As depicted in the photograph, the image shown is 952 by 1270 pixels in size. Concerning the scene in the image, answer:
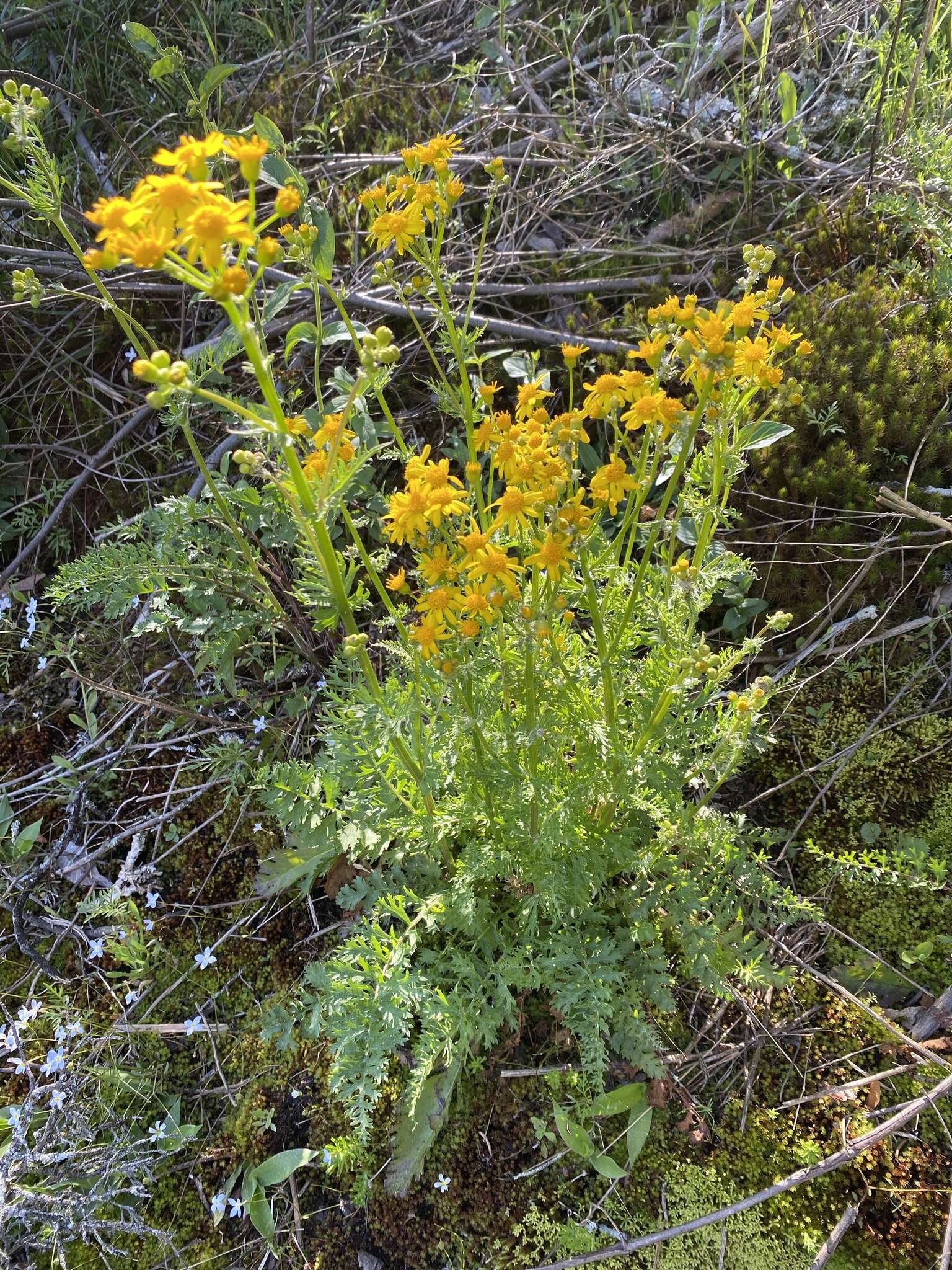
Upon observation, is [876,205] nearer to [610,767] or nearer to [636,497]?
[636,497]

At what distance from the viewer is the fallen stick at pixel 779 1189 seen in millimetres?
1768

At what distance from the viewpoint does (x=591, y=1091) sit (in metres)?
2.01

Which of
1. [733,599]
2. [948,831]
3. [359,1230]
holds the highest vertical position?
[733,599]

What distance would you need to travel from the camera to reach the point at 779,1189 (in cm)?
179

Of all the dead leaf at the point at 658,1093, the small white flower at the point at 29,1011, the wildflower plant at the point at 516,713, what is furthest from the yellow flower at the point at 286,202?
the small white flower at the point at 29,1011

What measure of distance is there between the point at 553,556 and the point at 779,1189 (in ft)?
4.96

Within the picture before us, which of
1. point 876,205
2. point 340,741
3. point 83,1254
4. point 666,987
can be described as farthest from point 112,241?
point 876,205

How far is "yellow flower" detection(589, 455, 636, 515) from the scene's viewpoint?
160 cm

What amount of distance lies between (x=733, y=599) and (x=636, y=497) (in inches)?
44.5

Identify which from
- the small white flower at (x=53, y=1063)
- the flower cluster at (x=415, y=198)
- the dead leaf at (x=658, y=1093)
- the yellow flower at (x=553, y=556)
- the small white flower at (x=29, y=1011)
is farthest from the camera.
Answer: the small white flower at (x=29, y=1011)

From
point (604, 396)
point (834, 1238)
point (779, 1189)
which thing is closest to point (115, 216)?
point (604, 396)

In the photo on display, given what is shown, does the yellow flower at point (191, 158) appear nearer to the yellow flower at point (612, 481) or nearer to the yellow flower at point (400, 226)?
the yellow flower at point (400, 226)

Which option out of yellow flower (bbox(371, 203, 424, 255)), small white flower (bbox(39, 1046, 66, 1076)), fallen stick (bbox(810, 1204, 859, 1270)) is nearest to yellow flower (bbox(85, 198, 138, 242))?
yellow flower (bbox(371, 203, 424, 255))

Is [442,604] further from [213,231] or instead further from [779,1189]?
[779,1189]
